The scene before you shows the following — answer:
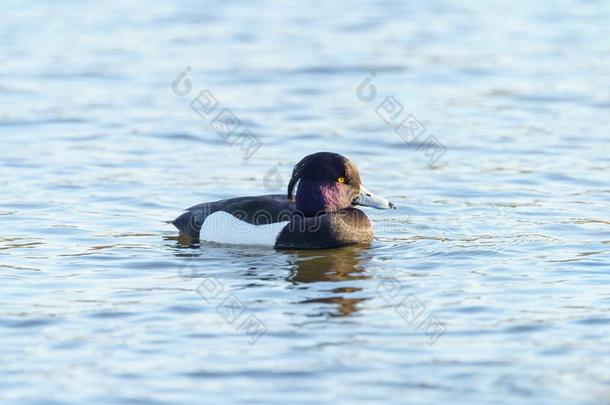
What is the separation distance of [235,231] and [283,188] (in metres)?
3.00

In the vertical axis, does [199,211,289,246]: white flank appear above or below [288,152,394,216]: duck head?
below

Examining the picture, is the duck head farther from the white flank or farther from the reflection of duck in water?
the reflection of duck in water

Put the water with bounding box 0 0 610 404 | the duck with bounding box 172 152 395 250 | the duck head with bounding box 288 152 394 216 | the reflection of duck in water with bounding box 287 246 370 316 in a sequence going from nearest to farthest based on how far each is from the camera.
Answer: the water with bounding box 0 0 610 404
the reflection of duck in water with bounding box 287 246 370 316
the duck with bounding box 172 152 395 250
the duck head with bounding box 288 152 394 216

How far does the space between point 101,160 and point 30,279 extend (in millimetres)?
5651

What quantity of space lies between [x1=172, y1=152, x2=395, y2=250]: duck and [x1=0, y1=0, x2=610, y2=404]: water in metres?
0.20

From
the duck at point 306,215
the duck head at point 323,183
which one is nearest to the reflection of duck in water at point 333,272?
the duck at point 306,215

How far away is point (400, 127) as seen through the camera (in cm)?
1830

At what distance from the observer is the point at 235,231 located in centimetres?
1222

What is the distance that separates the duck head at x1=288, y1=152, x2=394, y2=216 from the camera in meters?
12.2

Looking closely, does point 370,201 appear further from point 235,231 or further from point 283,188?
point 283,188

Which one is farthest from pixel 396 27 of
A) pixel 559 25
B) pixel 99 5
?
pixel 99 5

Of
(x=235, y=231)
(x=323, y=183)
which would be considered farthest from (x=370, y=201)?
(x=235, y=231)

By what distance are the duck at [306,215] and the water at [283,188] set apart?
198mm

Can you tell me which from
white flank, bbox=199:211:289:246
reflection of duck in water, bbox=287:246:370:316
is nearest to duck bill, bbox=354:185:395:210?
reflection of duck in water, bbox=287:246:370:316
